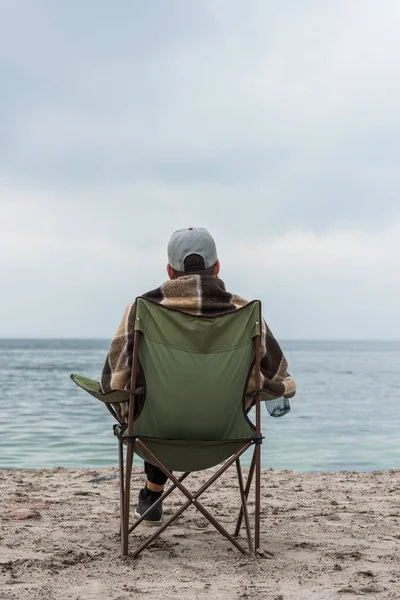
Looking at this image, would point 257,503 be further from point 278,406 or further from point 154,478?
point 154,478

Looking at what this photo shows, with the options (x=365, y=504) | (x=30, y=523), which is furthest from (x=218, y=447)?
(x=365, y=504)

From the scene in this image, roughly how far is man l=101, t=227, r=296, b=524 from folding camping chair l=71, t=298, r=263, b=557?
11cm

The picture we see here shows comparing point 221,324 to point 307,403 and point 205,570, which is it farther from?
point 307,403

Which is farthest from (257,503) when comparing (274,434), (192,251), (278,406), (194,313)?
(274,434)

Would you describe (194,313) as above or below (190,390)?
above

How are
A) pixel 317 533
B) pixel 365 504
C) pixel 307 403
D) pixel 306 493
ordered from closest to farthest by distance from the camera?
1. pixel 317 533
2. pixel 365 504
3. pixel 306 493
4. pixel 307 403

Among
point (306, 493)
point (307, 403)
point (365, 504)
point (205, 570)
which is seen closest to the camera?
point (205, 570)

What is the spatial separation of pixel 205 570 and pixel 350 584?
590mm

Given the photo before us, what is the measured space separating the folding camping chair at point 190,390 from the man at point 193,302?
11cm

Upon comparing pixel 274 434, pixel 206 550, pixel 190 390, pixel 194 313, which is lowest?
pixel 274 434

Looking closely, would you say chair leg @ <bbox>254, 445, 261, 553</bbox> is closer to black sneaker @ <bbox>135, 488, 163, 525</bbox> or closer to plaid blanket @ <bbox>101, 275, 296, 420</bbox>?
plaid blanket @ <bbox>101, 275, 296, 420</bbox>

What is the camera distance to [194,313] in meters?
3.31

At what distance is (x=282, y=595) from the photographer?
264cm

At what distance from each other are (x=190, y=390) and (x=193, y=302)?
1.36ft
